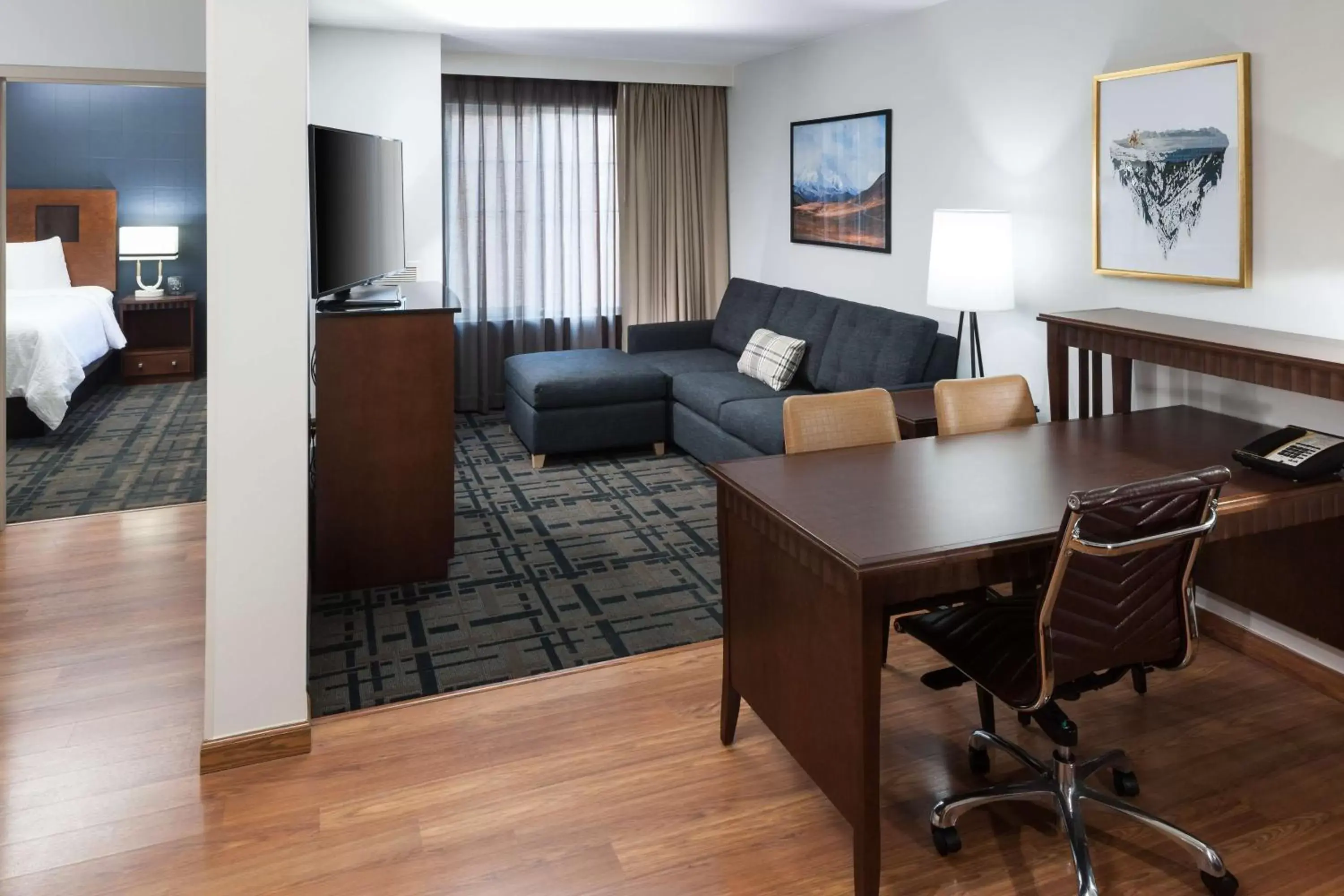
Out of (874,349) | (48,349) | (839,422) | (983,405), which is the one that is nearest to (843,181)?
(874,349)

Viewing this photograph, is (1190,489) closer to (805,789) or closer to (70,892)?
(805,789)

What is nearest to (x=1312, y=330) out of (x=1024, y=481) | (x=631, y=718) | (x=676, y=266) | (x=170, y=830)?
(x=1024, y=481)

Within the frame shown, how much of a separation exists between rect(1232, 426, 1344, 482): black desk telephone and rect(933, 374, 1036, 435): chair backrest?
654 millimetres

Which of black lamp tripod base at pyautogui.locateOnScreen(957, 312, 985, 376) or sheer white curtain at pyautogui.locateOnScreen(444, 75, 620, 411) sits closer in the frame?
black lamp tripod base at pyautogui.locateOnScreen(957, 312, 985, 376)

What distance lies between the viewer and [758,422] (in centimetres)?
465

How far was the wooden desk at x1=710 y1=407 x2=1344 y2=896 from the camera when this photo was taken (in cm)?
195

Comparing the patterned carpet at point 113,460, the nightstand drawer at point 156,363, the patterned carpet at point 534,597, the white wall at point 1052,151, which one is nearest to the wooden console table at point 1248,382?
the white wall at point 1052,151

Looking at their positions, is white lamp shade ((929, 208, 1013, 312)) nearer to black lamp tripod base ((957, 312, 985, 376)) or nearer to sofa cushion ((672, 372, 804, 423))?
black lamp tripod base ((957, 312, 985, 376))

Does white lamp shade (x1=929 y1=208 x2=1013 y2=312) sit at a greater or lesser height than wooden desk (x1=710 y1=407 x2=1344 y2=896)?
greater

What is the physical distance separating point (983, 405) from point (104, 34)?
400 centimetres

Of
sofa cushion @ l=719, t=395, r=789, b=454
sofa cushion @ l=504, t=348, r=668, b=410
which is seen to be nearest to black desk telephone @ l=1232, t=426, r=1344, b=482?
sofa cushion @ l=719, t=395, r=789, b=454

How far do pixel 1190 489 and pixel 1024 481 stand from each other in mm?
500

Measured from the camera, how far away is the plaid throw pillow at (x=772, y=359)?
207 inches

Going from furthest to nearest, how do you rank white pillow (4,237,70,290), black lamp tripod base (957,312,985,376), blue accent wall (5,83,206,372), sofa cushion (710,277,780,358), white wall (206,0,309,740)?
blue accent wall (5,83,206,372) < white pillow (4,237,70,290) < sofa cushion (710,277,780,358) < black lamp tripod base (957,312,985,376) < white wall (206,0,309,740)
